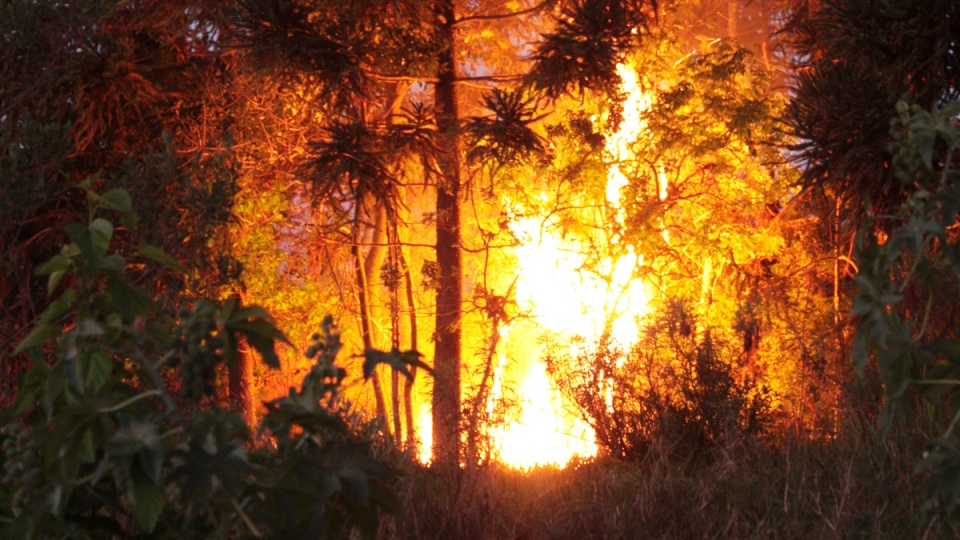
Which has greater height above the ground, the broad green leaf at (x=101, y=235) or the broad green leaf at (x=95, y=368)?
the broad green leaf at (x=101, y=235)

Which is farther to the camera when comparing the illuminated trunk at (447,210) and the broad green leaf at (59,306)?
the illuminated trunk at (447,210)

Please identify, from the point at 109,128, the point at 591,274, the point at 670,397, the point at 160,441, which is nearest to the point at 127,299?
the point at 160,441

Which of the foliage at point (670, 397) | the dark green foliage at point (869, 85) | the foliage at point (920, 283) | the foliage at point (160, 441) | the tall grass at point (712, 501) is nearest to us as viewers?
the foliage at point (160, 441)

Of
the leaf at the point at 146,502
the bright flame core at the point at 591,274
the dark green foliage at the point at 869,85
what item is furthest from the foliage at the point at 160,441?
the bright flame core at the point at 591,274

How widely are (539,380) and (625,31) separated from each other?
620 inches

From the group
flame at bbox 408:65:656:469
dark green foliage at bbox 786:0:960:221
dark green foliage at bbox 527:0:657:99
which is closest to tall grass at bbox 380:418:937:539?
dark green foliage at bbox 786:0:960:221

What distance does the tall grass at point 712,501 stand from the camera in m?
4.07

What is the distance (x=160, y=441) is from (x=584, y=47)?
9.49 m

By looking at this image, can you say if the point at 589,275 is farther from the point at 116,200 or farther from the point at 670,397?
the point at 116,200

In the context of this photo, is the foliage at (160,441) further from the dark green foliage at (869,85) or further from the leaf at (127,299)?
the dark green foliage at (869,85)

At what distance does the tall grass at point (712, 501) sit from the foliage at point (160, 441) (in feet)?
5.98

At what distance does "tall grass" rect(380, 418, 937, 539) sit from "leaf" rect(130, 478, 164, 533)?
209 cm

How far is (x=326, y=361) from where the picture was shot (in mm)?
1955

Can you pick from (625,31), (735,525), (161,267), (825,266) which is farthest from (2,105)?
(825,266)
